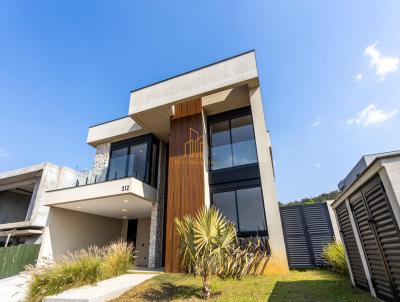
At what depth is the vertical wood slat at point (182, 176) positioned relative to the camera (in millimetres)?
7934

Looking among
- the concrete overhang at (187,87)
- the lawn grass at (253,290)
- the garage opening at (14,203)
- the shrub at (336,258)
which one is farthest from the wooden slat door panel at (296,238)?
the garage opening at (14,203)

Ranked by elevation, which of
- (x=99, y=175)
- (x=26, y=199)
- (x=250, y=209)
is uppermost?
(x=99, y=175)

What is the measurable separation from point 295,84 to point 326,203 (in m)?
5.74

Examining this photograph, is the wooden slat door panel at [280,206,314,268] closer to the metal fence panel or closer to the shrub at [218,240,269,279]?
the shrub at [218,240,269,279]

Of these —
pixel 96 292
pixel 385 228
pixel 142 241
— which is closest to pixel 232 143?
pixel 385 228

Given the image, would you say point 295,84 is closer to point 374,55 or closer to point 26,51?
point 374,55

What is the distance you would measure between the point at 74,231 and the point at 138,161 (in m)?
5.71

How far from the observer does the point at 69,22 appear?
32.2 ft

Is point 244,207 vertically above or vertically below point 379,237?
above

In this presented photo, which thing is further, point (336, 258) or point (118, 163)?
point (118, 163)

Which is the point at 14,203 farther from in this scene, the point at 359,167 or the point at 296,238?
the point at 359,167

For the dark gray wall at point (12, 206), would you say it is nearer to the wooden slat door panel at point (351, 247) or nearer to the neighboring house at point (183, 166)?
the neighboring house at point (183, 166)

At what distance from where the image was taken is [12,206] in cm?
1573

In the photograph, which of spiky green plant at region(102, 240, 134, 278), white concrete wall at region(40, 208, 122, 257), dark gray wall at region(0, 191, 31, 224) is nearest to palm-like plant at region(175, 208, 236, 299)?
spiky green plant at region(102, 240, 134, 278)
